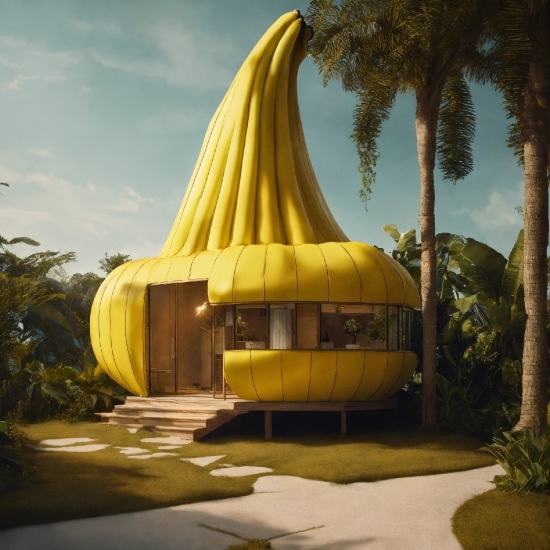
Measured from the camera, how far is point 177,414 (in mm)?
14977

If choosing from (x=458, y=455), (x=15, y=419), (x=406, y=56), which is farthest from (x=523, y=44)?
(x=15, y=419)

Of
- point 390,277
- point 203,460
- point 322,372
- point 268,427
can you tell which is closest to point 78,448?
point 203,460

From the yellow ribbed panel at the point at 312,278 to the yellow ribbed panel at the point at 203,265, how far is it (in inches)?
72.4

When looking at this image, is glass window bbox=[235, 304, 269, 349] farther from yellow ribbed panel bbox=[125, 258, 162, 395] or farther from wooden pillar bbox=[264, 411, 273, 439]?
yellow ribbed panel bbox=[125, 258, 162, 395]

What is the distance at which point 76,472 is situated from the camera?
1062cm

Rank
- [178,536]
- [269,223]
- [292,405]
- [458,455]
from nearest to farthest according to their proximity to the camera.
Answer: [178,536], [458,455], [292,405], [269,223]

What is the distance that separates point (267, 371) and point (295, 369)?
530mm

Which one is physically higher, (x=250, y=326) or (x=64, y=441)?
(x=250, y=326)

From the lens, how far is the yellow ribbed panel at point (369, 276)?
14797mm

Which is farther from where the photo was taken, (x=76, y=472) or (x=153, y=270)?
(x=153, y=270)

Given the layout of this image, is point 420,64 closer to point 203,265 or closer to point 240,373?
point 203,265

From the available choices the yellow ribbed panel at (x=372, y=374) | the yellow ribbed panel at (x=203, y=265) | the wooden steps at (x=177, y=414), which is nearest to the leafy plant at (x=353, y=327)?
the yellow ribbed panel at (x=372, y=374)

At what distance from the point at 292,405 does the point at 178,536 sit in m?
7.06

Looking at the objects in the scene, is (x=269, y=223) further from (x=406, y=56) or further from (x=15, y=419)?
(x=15, y=419)
